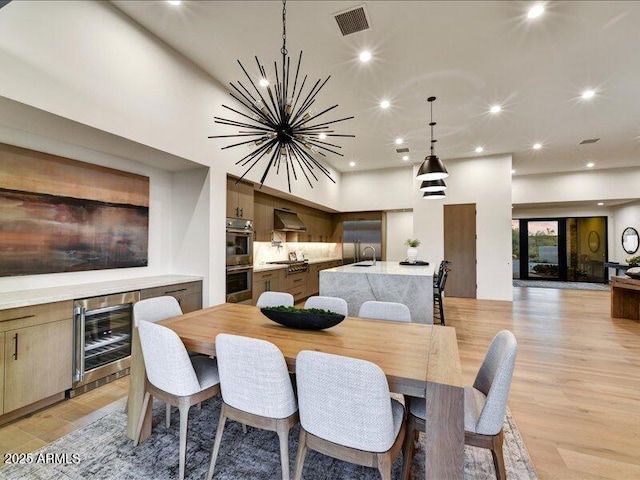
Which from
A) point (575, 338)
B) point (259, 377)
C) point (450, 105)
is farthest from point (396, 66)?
point (575, 338)

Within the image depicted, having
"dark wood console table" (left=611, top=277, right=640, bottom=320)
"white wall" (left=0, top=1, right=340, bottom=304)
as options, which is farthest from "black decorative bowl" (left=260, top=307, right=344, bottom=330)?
"dark wood console table" (left=611, top=277, right=640, bottom=320)

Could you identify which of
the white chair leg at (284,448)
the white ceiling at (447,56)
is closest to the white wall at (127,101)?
the white ceiling at (447,56)

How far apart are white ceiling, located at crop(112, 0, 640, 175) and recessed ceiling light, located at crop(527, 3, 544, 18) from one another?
0.05m

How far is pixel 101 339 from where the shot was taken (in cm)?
294

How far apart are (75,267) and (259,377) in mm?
2737

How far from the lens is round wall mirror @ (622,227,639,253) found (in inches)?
340

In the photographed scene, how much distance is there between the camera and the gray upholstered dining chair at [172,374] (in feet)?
5.70

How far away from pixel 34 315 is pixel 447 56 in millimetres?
4727

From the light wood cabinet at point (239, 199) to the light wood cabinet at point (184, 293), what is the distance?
1118mm

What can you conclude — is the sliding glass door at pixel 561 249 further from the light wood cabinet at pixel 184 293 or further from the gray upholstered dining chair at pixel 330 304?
the light wood cabinet at pixel 184 293

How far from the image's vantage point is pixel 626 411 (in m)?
2.52

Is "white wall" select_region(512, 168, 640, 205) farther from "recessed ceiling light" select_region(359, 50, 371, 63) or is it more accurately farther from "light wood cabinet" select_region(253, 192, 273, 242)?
"recessed ceiling light" select_region(359, 50, 371, 63)

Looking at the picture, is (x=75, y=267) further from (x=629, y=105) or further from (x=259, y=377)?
(x=629, y=105)

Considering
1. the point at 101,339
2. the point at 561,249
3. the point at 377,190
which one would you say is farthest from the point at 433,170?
the point at 561,249
